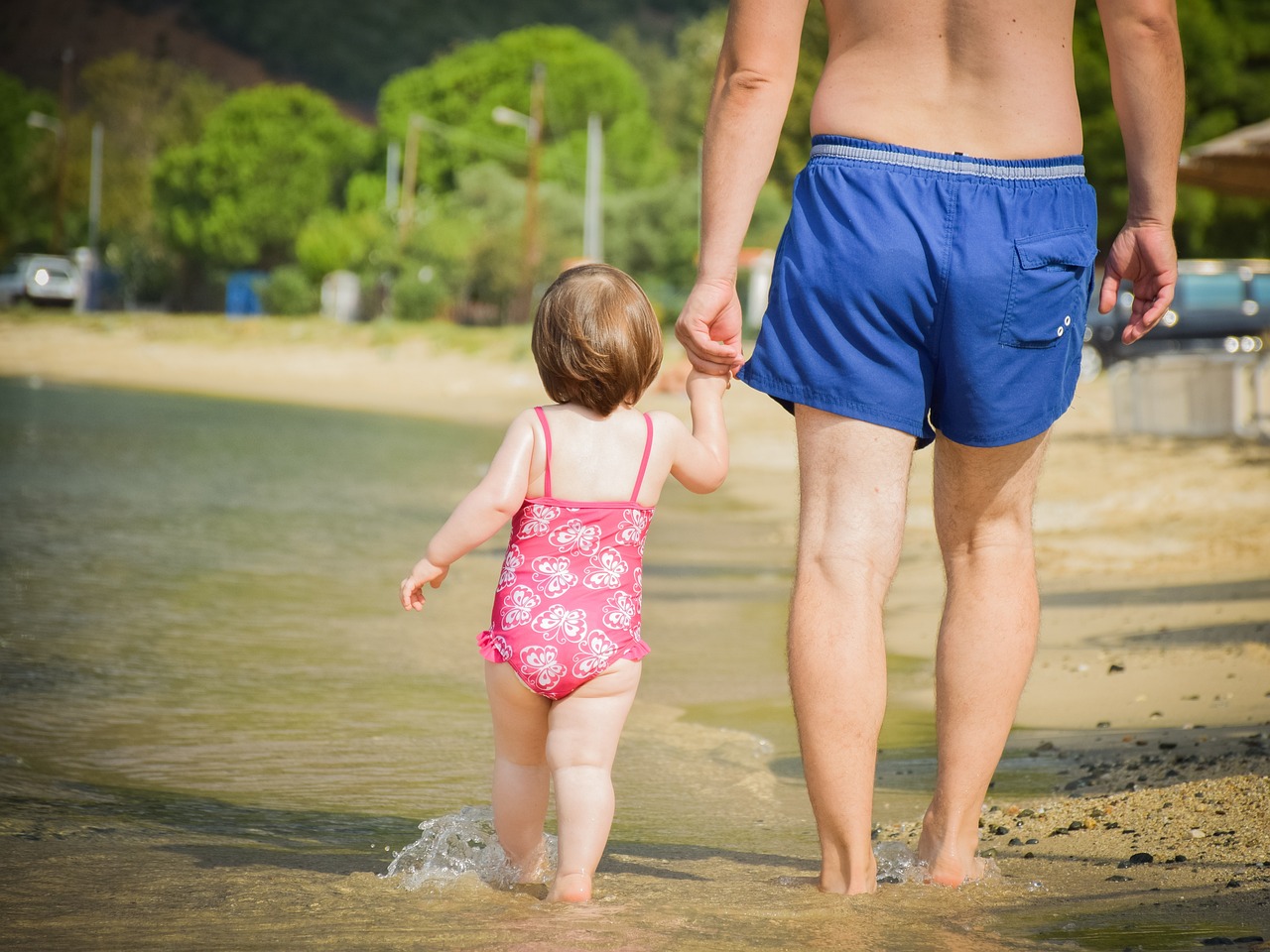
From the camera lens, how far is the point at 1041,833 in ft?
10.0

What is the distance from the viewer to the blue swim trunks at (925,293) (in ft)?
8.34

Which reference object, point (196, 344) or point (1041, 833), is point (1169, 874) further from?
point (196, 344)

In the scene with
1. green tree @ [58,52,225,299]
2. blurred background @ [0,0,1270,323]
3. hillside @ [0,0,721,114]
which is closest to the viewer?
blurred background @ [0,0,1270,323]

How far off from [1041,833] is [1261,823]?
0.42 meters

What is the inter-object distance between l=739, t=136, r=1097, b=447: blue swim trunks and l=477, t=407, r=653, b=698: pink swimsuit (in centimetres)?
42

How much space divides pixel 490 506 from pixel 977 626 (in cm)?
92

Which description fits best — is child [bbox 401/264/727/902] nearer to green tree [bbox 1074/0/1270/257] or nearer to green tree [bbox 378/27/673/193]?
green tree [bbox 1074/0/1270/257]

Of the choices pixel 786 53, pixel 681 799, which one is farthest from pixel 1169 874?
pixel 786 53

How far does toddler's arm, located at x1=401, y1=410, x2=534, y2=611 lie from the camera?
8.97 ft

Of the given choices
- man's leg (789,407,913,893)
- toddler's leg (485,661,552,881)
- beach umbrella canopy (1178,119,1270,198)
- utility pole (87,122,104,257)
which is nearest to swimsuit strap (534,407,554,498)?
toddler's leg (485,661,552,881)

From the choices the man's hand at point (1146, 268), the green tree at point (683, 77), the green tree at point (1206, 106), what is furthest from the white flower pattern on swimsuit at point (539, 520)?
the green tree at point (683, 77)

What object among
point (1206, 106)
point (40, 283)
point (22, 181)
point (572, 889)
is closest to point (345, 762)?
point (572, 889)

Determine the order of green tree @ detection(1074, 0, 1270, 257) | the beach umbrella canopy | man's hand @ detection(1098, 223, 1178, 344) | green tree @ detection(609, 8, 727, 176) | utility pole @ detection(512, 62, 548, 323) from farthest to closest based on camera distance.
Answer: green tree @ detection(609, 8, 727, 176) → utility pole @ detection(512, 62, 548, 323) → green tree @ detection(1074, 0, 1270, 257) → the beach umbrella canopy → man's hand @ detection(1098, 223, 1178, 344)

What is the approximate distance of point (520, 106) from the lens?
67.6 meters
